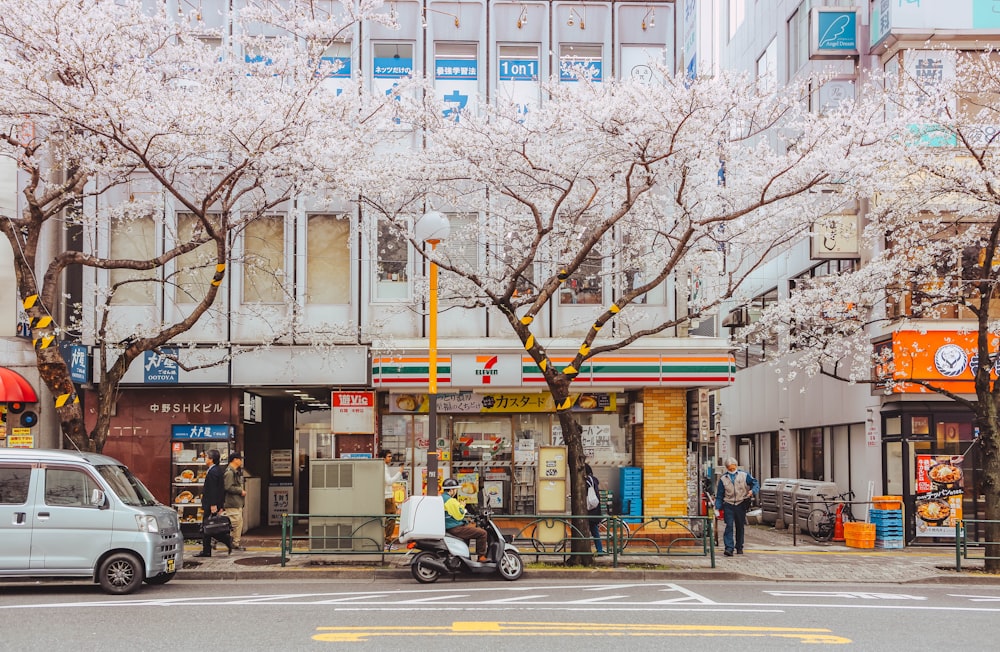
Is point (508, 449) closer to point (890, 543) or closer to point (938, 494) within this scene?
point (890, 543)

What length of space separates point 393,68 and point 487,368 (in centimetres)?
684

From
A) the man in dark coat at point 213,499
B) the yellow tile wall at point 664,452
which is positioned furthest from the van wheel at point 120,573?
the yellow tile wall at point 664,452

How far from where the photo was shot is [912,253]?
20.9 metres

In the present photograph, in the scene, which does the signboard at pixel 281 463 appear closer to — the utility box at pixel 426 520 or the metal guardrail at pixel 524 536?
the metal guardrail at pixel 524 536

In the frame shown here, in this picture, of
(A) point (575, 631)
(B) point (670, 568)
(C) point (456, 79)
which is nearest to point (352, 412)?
(C) point (456, 79)

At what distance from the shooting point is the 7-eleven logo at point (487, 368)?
71.1 ft

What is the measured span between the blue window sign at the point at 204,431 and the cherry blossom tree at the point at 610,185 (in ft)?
17.9

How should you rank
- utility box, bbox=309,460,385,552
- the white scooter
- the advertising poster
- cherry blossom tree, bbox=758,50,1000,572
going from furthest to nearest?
the advertising poster → cherry blossom tree, bbox=758,50,1000,572 → utility box, bbox=309,460,385,552 → the white scooter

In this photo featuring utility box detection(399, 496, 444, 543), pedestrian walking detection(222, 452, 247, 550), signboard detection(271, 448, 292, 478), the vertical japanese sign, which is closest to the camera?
utility box detection(399, 496, 444, 543)

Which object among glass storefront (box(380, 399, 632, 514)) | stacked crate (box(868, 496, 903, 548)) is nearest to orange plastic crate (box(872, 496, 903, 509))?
stacked crate (box(868, 496, 903, 548))

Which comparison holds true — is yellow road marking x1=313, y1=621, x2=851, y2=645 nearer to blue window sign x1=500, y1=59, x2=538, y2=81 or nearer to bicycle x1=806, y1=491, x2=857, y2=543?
bicycle x1=806, y1=491, x2=857, y2=543

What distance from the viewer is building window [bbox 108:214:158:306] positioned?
2216 cm

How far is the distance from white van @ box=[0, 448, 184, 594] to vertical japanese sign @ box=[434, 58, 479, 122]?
1156 cm

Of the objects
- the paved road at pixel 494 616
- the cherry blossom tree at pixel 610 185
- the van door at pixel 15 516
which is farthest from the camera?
the cherry blossom tree at pixel 610 185
